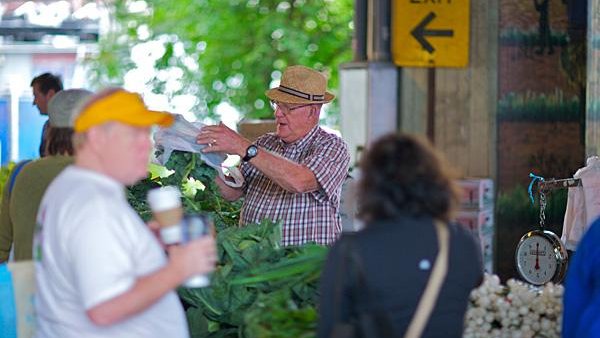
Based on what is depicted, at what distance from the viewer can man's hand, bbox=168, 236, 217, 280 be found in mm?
3578

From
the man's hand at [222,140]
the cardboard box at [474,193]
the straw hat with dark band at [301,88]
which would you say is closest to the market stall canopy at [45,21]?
the cardboard box at [474,193]

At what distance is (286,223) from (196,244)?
250 cm

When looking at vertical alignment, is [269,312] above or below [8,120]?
below

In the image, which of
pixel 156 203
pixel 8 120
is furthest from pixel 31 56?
pixel 156 203

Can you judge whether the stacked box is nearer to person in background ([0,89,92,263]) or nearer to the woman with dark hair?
person in background ([0,89,92,263])

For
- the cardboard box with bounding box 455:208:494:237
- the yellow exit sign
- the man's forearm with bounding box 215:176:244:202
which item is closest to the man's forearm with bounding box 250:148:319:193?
the man's forearm with bounding box 215:176:244:202

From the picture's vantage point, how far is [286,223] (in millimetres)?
6105

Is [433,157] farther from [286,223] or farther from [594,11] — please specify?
[594,11]

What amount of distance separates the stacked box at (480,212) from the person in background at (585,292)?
5.63m

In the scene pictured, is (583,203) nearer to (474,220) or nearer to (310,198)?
(310,198)

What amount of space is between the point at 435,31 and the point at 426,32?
78 mm

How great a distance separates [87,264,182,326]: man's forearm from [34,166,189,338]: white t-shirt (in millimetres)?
22

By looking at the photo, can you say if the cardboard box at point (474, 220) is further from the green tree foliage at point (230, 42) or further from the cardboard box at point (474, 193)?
the green tree foliage at point (230, 42)

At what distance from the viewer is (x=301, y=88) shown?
20.6 ft
